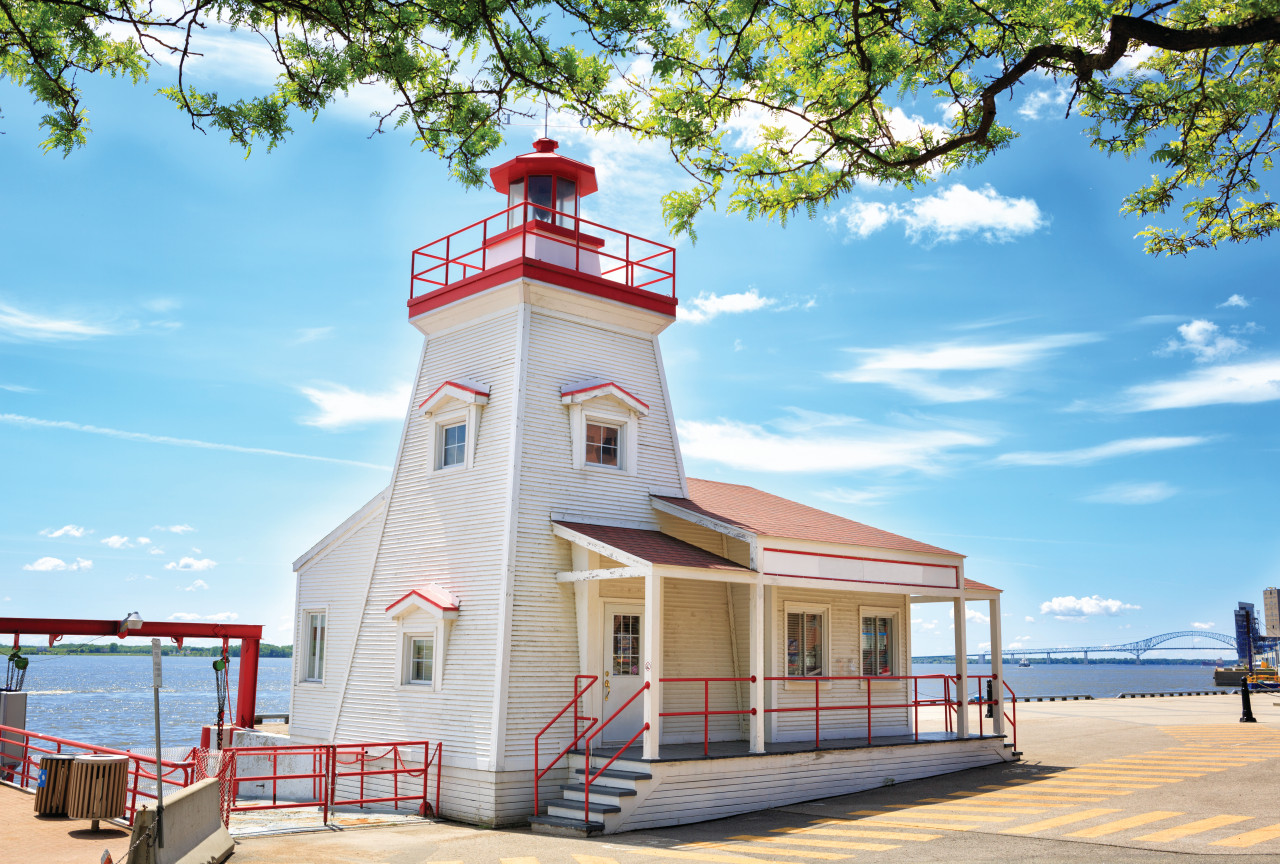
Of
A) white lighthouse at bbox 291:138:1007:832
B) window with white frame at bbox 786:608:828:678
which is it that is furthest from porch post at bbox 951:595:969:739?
window with white frame at bbox 786:608:828:678

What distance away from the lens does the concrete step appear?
14.1 metres

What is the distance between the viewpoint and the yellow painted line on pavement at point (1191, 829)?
11766mm

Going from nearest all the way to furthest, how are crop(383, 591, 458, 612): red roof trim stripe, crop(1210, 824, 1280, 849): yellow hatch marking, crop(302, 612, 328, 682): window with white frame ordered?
crop(1210, 824, 1280, 849): yellow hatch marking, crop(383, 591, 458, 612): red roof trim stripe, crop(302, 612, 328, 682): window with white frame

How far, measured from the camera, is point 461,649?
1661cm

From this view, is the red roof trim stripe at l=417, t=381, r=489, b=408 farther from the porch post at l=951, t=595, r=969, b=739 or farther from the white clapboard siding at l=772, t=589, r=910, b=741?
the porch post at l=951, t=595, r=969, b=739

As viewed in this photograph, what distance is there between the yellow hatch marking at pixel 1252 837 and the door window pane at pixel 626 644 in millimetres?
8763

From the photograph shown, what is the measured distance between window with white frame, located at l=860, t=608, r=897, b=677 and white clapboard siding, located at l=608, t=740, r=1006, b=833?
2123 millimetres

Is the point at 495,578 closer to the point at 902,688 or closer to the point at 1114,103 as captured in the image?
the point at 902,688

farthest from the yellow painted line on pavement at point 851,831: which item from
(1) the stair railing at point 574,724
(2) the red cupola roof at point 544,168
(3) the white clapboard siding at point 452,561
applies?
(2) the red cupola roof at point 544,168

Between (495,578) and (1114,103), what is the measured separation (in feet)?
35.9

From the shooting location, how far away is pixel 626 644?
1733cm

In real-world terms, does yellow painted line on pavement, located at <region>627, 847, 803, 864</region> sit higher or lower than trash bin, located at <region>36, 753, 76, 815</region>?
lower

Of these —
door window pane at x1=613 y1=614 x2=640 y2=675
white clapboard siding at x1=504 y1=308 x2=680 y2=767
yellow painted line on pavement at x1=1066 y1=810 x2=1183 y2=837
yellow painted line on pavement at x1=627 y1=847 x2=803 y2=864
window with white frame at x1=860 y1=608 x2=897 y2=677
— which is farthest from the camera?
window with white frame at x1=860 y1=608 x2=897 y2=677

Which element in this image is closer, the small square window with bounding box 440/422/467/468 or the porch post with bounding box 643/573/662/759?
the porch post with bounding box 643/573/662/759
